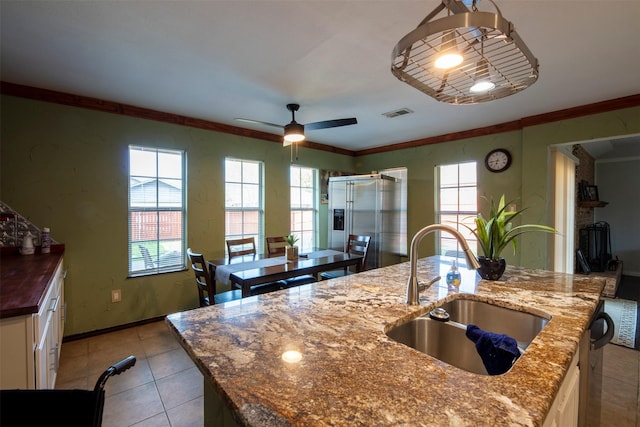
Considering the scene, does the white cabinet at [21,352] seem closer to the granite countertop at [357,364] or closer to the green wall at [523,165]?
the granite countertop at [357,364]

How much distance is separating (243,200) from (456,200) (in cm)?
322

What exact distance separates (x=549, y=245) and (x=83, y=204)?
17.3 ft

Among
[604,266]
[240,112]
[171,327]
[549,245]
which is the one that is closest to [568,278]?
[549,245]

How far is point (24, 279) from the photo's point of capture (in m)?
1.82

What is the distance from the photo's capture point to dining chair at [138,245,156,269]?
345cm

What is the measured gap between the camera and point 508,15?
5.59 ft

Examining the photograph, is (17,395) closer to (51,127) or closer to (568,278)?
(568,278)

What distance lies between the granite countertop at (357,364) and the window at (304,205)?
11.4 ft

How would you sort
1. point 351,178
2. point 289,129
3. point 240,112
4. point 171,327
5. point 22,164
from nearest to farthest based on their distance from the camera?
point 171,327, point 22,164, point 289,129, point 240,112, point 351,178

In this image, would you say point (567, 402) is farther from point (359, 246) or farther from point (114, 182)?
point (114, 182)

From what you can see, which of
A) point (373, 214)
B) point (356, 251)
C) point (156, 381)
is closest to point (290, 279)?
point (356, 251)

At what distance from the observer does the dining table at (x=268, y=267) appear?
8.61ft

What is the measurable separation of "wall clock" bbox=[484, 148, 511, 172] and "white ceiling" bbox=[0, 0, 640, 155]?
0.64 meters

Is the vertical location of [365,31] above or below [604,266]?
above
